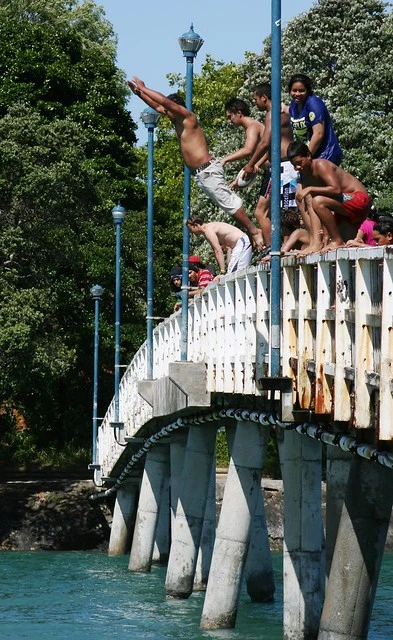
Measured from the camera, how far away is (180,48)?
26688mm

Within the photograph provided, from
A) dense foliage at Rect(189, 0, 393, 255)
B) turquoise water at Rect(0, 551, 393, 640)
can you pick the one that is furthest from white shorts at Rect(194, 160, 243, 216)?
dense foliage at Rect(189, 0, 393, 255)

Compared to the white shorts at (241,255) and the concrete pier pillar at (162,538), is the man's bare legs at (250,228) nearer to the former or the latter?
the white shorts at (241,255)

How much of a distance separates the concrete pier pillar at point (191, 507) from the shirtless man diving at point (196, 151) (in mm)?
7070

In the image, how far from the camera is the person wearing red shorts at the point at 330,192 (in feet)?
55.9

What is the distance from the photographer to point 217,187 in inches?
869

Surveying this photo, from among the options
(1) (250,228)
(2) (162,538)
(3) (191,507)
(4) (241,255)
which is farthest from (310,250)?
(2) (162,538)

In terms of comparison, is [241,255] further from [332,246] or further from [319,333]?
[319,333]

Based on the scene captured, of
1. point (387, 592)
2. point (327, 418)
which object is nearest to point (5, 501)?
point (387, 592)

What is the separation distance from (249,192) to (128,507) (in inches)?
344

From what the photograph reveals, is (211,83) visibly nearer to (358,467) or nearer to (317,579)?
(317,579)

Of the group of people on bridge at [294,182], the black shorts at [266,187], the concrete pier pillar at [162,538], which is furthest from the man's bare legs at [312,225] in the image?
the concrete pier pillar at [162,538]

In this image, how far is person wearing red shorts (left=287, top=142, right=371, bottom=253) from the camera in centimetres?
1705

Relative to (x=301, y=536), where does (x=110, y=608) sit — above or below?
below

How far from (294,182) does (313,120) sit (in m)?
2.42
